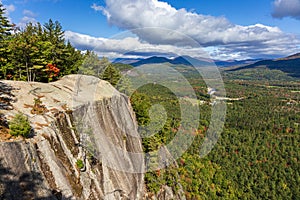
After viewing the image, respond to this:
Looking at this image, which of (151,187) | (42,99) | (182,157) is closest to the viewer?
(42,99)

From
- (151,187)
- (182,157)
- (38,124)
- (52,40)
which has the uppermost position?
(52,40)

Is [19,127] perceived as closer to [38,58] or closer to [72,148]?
[72,148]

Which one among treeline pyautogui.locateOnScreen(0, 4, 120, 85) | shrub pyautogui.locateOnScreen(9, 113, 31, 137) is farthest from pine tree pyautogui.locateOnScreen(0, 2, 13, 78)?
shrub pyautogui.locateOnScreen(9, 113, 31, 137)

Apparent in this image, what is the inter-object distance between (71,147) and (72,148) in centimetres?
13

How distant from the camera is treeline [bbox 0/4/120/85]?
85.5ft

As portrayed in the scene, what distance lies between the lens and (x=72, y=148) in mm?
17438

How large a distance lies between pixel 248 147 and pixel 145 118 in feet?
240

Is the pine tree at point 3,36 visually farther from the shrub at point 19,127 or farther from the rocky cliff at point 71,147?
the shrub at point 19,127

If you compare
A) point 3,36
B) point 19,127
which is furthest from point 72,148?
point 3,36

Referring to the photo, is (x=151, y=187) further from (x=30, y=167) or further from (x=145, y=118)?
(x=30, y=167)

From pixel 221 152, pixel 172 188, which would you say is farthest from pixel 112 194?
pixel 221 152

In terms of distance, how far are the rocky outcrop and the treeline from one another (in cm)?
476

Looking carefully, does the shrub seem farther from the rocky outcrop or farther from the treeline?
the treeline

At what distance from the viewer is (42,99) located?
20406mm
